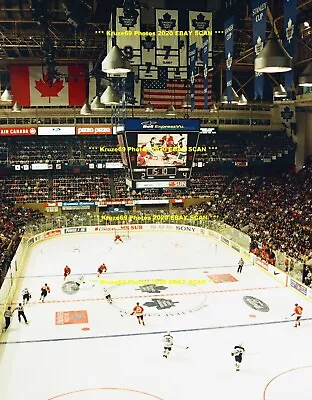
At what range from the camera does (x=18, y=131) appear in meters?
36.3

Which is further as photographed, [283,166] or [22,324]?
[283,166]

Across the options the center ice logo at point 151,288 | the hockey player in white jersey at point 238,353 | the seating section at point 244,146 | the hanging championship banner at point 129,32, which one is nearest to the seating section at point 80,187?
the seating section at point 244,146

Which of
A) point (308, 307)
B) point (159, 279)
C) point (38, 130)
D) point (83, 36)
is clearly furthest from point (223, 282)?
point (38, 130)

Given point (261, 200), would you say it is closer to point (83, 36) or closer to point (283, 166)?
point (283, 166)

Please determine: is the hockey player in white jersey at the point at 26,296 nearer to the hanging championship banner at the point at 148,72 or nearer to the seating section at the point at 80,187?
the hanging championship banner at the point at 148,72

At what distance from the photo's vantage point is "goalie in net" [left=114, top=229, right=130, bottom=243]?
30.0 m

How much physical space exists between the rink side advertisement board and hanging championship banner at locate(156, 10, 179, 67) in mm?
3213

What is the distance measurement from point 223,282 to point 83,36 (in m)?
15.2

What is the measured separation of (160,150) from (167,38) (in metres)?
5.32

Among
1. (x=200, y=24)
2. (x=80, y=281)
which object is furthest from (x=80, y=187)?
(x=200, y=24)

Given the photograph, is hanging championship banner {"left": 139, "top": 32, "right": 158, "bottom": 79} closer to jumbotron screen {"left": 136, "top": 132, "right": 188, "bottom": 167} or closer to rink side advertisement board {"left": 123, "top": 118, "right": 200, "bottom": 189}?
rink side advertisement board {"left": 123, "top": 118, "right": 200, "bottom": 189}

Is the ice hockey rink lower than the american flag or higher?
lower

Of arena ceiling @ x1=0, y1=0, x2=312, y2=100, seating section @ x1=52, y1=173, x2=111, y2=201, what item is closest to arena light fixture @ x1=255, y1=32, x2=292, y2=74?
arena ceiling @ x1=0, y1=0, x2=312, y2=100

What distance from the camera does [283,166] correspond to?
135ft
